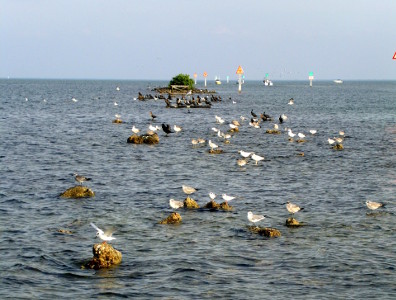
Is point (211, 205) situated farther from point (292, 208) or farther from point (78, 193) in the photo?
point (78, 193)

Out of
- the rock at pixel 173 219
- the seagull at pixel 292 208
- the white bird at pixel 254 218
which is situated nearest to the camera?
the white bird at pixel 254 218

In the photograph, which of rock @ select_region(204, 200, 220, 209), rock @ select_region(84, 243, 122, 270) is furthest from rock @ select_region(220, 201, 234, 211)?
rock @ select_region(84, 243, 122, 270)

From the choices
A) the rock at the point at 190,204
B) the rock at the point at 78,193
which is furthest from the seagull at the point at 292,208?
the rock at the point at 78,193

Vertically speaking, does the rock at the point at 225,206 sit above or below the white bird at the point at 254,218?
below

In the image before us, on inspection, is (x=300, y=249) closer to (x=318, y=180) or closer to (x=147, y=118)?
(x=318, y=180)

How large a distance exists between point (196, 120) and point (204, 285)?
51.3 meters

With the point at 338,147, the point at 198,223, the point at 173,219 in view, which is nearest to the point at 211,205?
the point at 198,223

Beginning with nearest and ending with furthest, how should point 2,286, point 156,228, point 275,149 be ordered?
point 2,286 < point 156,228 < point 275,149

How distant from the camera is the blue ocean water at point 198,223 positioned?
15375 millimetres

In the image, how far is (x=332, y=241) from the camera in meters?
19.1

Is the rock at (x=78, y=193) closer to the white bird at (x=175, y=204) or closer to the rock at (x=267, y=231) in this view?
the white bird at (x=175, y=204)

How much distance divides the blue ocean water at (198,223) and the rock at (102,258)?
24 cm

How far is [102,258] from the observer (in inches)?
639

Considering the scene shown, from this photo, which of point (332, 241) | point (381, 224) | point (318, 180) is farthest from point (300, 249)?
point (318, 180)
